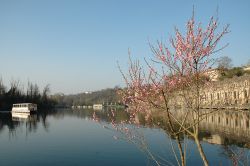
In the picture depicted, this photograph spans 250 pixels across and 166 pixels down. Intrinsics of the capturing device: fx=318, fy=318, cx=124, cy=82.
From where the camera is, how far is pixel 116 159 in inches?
850

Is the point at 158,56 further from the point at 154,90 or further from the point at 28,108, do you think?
the point at 28,108

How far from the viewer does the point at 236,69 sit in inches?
3762

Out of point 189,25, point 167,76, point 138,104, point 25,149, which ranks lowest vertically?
point 25,149

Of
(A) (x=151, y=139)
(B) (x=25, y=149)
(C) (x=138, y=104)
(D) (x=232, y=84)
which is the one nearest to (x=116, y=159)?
(A) (x=151, y=139)

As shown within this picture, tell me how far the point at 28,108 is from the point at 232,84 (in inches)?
2296

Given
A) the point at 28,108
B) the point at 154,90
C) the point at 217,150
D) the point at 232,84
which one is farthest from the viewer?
the point at 28,108

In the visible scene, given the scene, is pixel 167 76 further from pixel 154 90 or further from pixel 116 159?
pixel 116 159

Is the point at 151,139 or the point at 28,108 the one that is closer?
the point at 151,139

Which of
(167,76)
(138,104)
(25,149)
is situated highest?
(167,76)

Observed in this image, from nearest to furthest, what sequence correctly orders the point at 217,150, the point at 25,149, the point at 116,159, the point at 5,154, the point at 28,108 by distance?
the point at 116,159
the point at 217,150
the point at 5,154
the point at 25,149
the point at 28,108

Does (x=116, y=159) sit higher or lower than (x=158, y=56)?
lower

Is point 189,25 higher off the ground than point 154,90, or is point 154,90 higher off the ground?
point 189,25

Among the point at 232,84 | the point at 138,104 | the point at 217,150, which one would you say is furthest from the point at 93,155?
the point at 232,84

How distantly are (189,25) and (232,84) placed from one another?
66.8 metres
